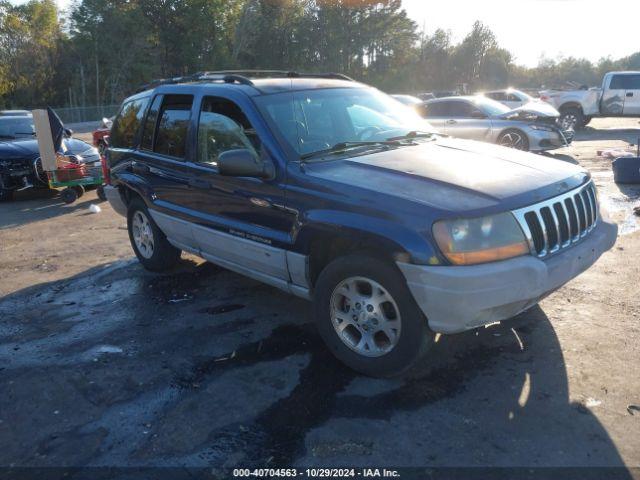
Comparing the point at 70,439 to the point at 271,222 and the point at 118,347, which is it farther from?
the point at 271,222

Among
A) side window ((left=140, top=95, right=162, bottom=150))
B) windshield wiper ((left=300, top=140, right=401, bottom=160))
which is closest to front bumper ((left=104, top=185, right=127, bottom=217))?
side window ((left=140, top=95, right=162, bottom=150))

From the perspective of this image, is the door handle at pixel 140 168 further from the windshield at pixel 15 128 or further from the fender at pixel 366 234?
the windshield at pixel 15 128

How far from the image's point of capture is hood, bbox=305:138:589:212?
10.8 feet

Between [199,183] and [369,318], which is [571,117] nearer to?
[199,183]

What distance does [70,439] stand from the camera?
10.5 ft

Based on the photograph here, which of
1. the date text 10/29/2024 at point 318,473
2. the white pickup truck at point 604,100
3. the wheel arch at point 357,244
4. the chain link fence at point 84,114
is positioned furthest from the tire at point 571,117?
the chain link fence at point 84,114

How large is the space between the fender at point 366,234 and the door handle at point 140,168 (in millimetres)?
2434

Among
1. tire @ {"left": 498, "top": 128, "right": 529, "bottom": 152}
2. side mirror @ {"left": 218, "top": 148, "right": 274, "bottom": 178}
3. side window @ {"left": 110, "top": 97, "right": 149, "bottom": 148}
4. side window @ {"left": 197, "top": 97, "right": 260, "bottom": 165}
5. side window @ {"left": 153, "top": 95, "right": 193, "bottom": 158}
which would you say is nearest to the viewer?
side mirror @ {"left": 218, "top": 148, "right": 274, "bottom": 178}


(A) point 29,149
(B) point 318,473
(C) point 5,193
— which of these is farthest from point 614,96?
(B) point 318,473

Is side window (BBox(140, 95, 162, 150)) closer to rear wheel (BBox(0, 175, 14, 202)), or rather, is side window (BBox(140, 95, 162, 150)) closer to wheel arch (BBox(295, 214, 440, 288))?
wheel arch (BBox(295, 214, 440, 288))

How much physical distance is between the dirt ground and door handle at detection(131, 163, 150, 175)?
120cm

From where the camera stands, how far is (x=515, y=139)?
1266 cm

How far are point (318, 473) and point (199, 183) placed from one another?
110 inches

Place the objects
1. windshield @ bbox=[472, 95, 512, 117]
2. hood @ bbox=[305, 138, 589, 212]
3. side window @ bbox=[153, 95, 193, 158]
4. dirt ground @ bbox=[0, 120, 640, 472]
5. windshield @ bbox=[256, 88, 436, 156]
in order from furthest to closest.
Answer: windshield @ bbox=[472, 95, 512, 117] → side window @ bbox=[153, 95, 193, 158] → windshield @ bbox=[256, 88, 436, 156] → hood @ bbox=[305, 138, 589, 212] → dirt ground @ bbox=[0, 120, 640, 472]
